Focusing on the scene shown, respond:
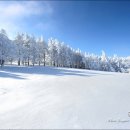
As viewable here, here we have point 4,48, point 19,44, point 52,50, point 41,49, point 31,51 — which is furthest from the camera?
point 52,50

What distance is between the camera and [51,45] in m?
74.7

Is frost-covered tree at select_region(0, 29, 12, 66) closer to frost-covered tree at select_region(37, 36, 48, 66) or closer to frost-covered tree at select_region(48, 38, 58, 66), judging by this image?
frost-covered tree at select_region(37, 36, 48, 66)

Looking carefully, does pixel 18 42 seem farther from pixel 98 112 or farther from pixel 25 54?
pixel 98 112

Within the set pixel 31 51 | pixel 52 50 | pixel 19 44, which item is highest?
pixel 19 44

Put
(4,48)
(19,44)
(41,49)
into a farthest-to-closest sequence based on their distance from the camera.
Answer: (41,49) → (19,44) → (4,48)

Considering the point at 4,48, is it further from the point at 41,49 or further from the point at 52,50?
the point at 52,50

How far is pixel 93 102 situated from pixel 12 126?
5468 millimetres

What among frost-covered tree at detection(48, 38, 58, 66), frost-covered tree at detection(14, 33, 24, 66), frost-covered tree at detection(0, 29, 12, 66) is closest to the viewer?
frost-covered tree at detection(0, 29, 12, 66)

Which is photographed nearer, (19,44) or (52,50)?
(19,44)

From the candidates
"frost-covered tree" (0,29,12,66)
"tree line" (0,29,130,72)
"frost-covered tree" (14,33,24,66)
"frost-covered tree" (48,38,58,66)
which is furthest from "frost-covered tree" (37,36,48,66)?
"frost-covered tree" (0,29,12,66)

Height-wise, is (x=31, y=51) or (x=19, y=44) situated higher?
(x=19, y=44)

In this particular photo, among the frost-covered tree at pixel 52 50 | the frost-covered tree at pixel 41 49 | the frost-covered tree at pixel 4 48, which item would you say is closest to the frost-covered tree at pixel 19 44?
the frost-covered tree at pixel 4 48

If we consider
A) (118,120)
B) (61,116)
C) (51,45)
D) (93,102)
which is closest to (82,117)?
(61,116)

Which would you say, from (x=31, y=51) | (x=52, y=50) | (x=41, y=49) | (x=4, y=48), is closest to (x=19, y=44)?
(x=31, y=51)
